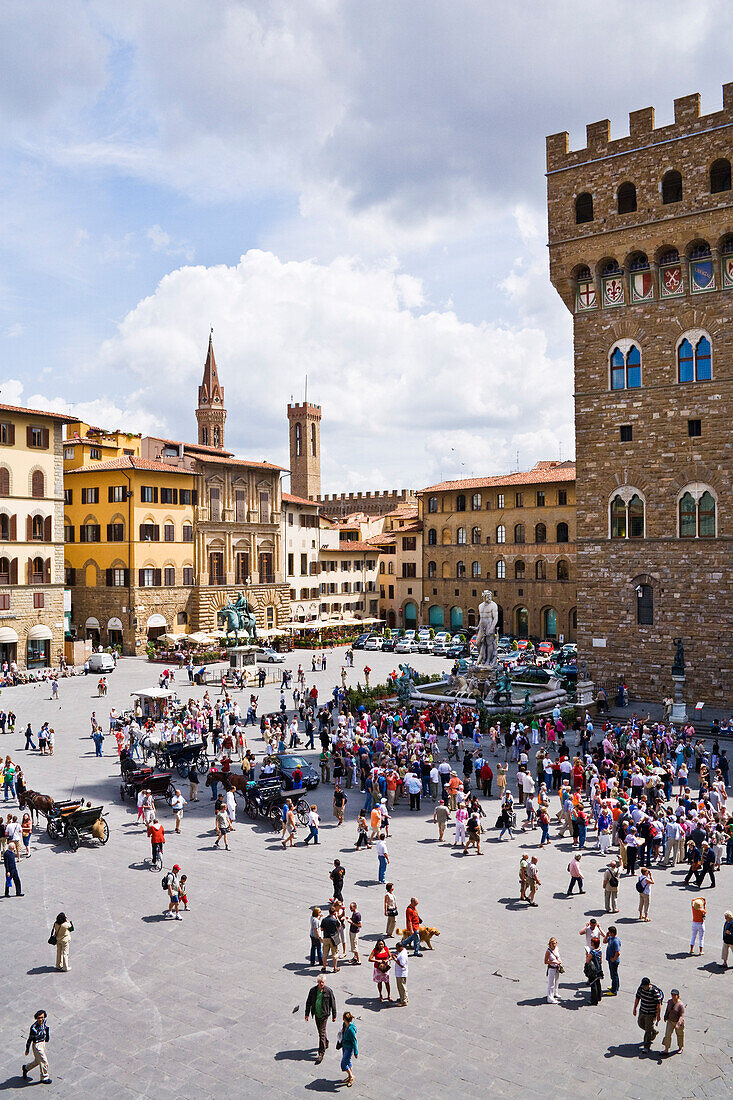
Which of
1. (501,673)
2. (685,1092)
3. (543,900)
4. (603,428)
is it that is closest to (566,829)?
(543,900)

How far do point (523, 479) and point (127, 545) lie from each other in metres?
28.6

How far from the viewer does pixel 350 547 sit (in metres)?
78.1

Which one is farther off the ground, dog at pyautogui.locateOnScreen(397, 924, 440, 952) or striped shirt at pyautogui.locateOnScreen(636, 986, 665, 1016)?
Answer: striped shirt at pyautogui.locateOnScreen(636, 986, 665, 1016)

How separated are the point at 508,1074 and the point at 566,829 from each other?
10100 mm

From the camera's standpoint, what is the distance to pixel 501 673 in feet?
114

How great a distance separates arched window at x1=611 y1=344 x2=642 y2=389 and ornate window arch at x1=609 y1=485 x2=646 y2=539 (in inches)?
162

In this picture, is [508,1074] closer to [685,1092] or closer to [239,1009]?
[685,1092]

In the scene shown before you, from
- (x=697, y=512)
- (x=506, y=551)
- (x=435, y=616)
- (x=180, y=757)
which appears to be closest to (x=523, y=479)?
(x=506, y=551)

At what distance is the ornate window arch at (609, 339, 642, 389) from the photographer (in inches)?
1379

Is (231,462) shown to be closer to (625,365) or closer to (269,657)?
(269,657)

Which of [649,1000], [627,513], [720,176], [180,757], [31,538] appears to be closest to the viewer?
[649,1000]

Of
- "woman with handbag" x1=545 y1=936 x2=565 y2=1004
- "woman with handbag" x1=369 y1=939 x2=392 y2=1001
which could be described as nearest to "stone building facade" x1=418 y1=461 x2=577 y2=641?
"woman with handbag" x1=545 y1=936 x2=565 y2=1004

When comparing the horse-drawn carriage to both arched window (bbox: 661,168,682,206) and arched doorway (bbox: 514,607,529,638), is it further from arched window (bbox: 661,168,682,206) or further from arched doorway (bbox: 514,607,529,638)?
arched doorway (bbox: 514,607,529,638)

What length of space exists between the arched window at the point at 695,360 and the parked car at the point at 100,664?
31.8 meters
